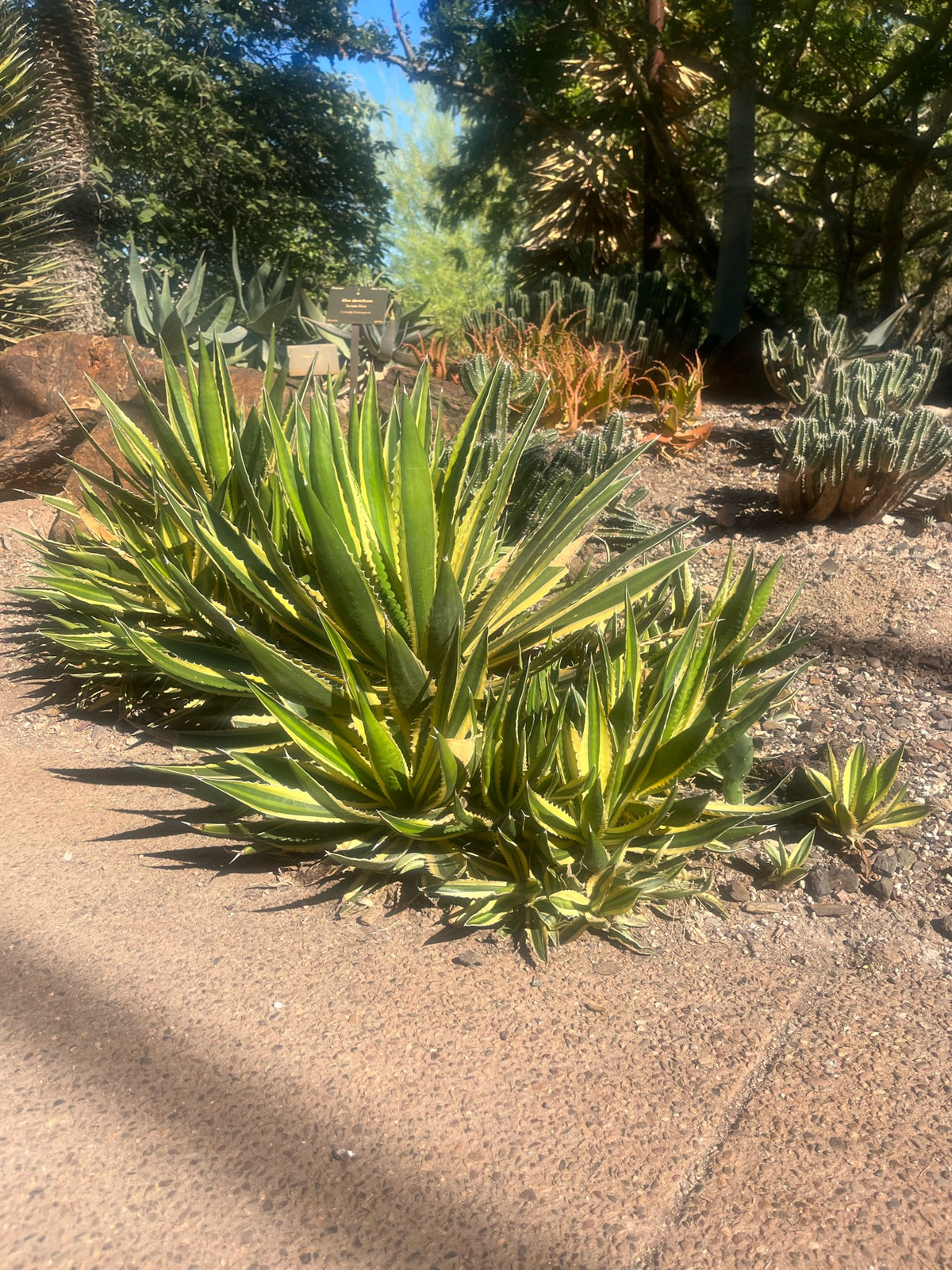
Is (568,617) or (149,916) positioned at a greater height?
(568,617)

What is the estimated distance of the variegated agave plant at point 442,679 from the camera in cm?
255

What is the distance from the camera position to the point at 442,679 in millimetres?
2762

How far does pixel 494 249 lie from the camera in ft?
72.8

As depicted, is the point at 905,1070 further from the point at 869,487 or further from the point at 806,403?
the point at 806,403

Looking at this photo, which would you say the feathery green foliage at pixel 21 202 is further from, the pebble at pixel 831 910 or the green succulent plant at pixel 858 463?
the pebble at pixel 831 910

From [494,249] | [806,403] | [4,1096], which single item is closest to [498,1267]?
[4,1096]

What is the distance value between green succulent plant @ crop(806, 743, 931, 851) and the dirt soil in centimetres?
10

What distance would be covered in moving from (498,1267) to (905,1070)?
97cm

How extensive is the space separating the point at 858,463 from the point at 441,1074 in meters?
4.01

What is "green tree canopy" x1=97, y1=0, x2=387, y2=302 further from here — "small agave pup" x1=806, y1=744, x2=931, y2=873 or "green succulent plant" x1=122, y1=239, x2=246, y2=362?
"small agave pup" x1=806, y1=744, x2=931, y2=873

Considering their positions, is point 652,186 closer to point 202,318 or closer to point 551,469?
point 202,318

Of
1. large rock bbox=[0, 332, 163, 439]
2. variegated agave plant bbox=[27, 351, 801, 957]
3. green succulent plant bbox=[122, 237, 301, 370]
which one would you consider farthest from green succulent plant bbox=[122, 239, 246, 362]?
variegated agave plant bbox=[27, 351, 801, 957]

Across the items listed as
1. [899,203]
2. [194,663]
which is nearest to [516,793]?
[194,663]

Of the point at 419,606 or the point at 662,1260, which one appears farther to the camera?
the point at 419,606
